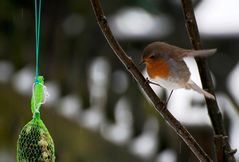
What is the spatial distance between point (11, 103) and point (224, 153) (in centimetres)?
467

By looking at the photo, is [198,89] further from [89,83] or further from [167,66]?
[89,83]

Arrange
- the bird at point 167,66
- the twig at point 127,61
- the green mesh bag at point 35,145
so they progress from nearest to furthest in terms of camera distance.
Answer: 1. the twig at point 127,61
2. the bird at point 167,66
3. the green mesh bag at point 35,145

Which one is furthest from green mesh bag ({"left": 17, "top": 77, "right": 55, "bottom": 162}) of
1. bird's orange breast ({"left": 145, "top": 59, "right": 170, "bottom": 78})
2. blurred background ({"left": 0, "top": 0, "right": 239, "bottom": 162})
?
blurred background ({"left": 0, "top": 0, "right": 239, "bottom": 162})

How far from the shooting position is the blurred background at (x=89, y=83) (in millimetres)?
6137

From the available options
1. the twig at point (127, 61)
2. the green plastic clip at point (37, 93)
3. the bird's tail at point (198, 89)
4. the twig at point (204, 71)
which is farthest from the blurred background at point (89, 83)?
the twig at point (127, 61)

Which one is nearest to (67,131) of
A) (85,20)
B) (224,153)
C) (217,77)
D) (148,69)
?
(85,20)

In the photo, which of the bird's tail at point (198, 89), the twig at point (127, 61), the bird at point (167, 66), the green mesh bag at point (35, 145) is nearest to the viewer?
the twig at point (127, 61)

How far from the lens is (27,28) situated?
6500 millimetres

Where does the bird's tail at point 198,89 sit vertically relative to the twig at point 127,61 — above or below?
below

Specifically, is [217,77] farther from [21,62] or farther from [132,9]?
[21,62]

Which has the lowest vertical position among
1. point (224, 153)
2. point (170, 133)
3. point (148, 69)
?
point (170, 133)

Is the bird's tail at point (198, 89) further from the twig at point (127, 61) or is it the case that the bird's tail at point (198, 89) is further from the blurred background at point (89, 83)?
the blurred background at point (89, 83)

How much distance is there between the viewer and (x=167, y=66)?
2.43 metres

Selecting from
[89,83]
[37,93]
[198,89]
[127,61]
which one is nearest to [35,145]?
[37,93]
